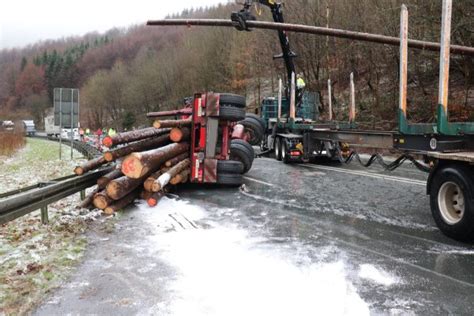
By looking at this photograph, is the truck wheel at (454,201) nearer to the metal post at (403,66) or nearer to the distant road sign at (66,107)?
the metal post at (403,66)

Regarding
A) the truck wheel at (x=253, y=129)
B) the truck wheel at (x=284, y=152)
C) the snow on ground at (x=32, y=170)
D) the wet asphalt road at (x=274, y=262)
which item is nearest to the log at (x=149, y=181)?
the wet asphalt road at (x=274, y=262)

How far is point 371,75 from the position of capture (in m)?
23.2

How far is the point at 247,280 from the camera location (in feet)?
14.4

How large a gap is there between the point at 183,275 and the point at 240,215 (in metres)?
2.85

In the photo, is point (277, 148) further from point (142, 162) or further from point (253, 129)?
point (142, 162)

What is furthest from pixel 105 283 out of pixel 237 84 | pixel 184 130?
pixel 237 84

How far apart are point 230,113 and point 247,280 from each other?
5.81m

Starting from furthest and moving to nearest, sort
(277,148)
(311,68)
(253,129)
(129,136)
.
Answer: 1. (311,68)
2. (253,129)
3. (277,148)
4. (129,136)

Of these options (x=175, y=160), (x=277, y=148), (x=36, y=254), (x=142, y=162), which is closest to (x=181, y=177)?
(x=175, y=160)

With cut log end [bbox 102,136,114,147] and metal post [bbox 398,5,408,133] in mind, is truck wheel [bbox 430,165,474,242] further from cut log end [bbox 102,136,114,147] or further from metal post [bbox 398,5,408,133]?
cut log end [bbox 102,136,114,147]

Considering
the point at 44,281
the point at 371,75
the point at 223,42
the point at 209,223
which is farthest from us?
the point at 223,42

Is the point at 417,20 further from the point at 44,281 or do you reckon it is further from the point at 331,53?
the point at 44,281

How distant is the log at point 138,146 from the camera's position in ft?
27.0

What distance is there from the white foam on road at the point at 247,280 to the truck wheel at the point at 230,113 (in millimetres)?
4176
